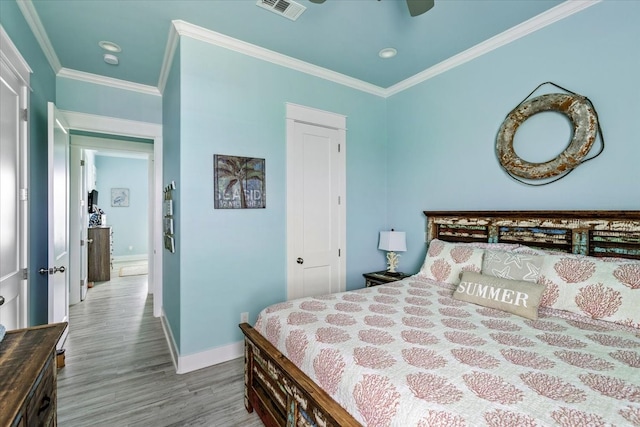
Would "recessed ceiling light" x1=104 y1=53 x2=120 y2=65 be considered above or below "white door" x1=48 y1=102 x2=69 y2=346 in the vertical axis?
above

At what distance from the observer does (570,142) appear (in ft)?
7.17

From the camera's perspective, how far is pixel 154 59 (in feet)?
9.48

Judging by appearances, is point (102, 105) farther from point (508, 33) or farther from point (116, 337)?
point (508, 33)

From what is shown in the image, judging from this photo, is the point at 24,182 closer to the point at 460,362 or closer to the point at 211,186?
the point at 211,186

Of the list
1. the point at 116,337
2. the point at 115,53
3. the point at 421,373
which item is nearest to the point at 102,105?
the point at 115,53

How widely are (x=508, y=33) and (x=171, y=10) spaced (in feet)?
8.93

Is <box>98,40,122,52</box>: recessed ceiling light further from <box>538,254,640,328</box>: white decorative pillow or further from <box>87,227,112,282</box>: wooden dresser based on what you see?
<box>87,227,112,282</box>: wooden dresser

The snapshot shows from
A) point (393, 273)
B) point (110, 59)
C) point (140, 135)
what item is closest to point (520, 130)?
point (393, 273)

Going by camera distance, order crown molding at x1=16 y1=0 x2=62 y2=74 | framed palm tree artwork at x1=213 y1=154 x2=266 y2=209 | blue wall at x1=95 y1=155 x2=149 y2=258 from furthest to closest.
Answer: blue wall at x1=95 y1=155 x2=149 y2=258 < framed palm tree artwork at x1=213 y1=154 x2=266 y2=209 < crown molding at x1=16 y1=0 x2=62 y2=74

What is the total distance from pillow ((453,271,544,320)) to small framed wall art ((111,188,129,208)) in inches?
328

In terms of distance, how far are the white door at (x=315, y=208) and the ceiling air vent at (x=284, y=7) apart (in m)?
0.88

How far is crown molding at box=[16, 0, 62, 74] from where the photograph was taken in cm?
209

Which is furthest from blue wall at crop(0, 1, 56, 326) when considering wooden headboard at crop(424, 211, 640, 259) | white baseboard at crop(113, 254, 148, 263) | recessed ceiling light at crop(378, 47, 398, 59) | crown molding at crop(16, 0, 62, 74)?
white baseboard at crop(113, 254, 148, 263)

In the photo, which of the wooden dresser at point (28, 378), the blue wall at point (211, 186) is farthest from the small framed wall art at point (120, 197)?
the wooden dresser at point (28, 378)
